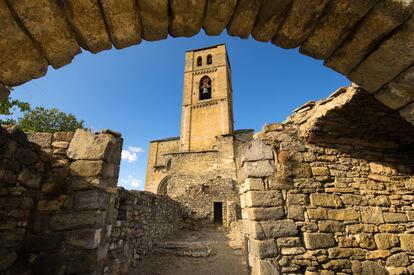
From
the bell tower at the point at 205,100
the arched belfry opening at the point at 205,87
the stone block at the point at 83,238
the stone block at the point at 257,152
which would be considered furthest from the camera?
the arched belfry opening at the point at 205,87

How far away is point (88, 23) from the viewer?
133 centimetres

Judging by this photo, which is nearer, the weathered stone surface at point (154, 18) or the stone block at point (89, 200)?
the weathered stone surface at point (154, 18)

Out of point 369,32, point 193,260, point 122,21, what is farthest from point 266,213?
point 193,260

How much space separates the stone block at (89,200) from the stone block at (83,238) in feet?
0.94

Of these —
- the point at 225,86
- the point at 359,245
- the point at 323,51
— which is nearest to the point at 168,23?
the point at 323,51

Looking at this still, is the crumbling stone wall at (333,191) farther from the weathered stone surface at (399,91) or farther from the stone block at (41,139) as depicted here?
the stone block at (41,139)

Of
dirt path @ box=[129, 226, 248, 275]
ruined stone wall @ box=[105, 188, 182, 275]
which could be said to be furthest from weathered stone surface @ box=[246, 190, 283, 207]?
dirt path @ box=[129, 226, 248, 275]

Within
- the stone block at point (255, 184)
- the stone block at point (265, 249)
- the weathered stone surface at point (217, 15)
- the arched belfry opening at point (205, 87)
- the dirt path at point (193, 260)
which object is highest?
the arched belfry opening at point (205, 87)

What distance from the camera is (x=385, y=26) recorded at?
1.30 metres

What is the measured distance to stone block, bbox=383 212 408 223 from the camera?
3494 millimetres

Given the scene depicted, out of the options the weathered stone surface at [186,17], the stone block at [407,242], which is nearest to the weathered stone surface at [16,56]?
the weathered stone surface at [186,17]

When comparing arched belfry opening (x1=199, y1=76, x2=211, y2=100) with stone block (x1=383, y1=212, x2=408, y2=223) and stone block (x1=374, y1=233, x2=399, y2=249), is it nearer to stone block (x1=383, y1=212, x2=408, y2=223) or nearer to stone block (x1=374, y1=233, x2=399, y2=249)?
stone block (x1=383, y1=212, x2=408, y2=223)

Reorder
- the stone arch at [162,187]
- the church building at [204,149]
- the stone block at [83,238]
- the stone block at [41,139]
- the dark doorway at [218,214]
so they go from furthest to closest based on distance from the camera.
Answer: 1. the stone arch at [162,187]
2. the dark doorway at [218,214]
3. the church building at [204,149]
4. the stone block at [41,139]
5. the stone block at [83,238]

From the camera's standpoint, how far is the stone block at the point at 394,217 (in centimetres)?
349
